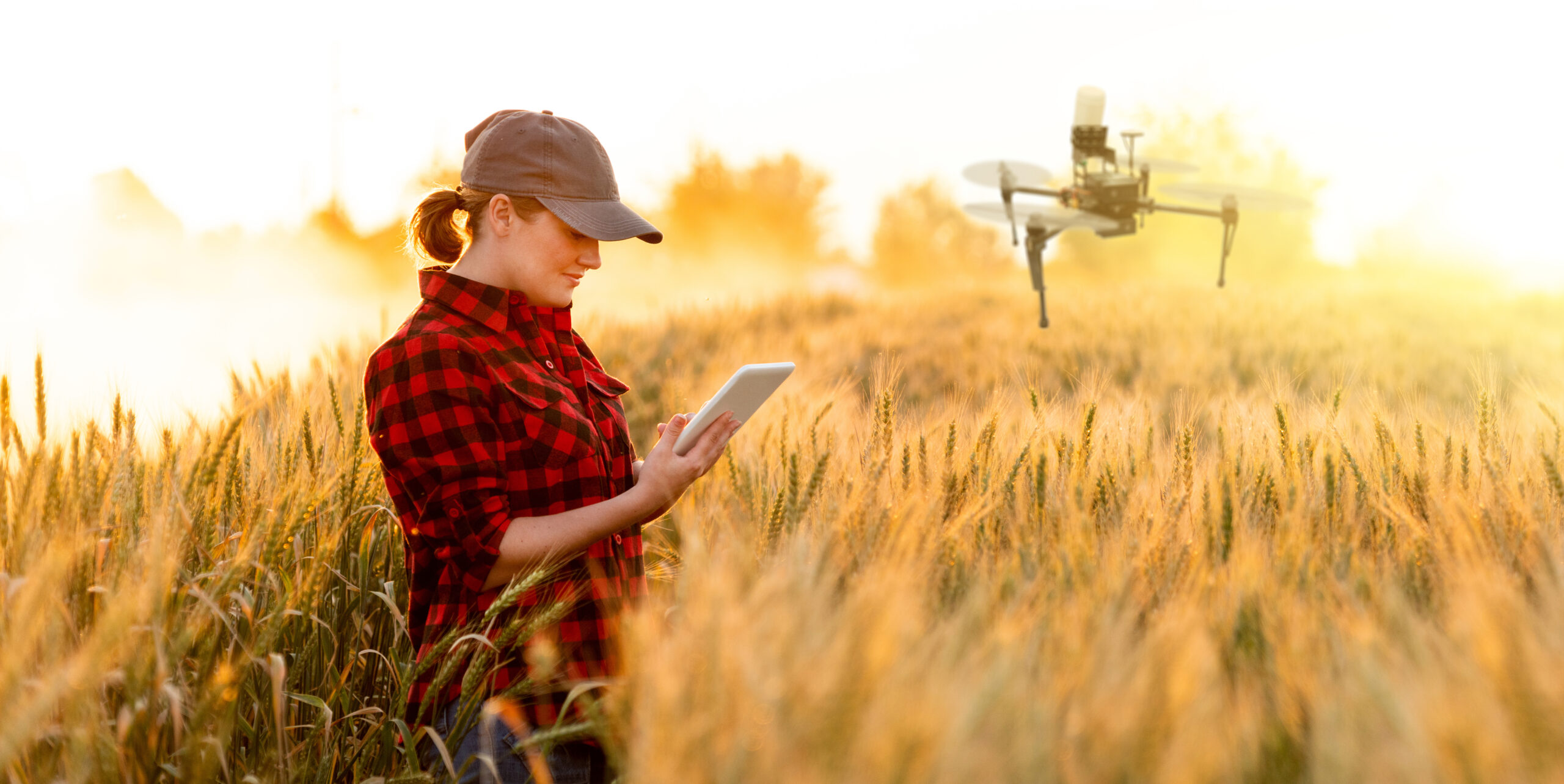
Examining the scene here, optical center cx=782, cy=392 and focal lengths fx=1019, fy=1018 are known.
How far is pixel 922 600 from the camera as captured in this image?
1386 millimetres

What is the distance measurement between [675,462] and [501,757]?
597 millimetres

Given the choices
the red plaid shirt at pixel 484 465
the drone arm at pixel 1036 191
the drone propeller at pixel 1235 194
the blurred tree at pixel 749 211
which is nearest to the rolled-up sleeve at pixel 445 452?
the red plaid shirt at pixel 484 465

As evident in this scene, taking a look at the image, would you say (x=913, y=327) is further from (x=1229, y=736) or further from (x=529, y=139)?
(x=1229, y=736)

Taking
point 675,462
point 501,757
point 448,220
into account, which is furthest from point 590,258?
point 501,757

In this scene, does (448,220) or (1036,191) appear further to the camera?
(1036,191)

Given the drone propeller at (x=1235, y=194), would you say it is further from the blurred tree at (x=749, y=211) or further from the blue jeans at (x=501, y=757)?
the blurred tree at (x=749, y=211)

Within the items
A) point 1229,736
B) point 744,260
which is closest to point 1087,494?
point 1229,736

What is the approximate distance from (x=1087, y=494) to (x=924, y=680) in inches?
39.2

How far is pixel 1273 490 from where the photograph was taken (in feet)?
6.70

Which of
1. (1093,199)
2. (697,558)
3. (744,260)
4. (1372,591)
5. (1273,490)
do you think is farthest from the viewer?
(744,260)

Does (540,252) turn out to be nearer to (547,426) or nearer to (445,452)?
(547,426)

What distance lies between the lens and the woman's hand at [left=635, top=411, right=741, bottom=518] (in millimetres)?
1878

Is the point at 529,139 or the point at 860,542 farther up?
the point at 529,139

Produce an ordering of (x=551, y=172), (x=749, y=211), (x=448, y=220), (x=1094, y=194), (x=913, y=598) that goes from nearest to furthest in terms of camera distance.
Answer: (x=913, y=598), (x=551, y=172), (x=448, y=220), (x=1094, y=194), (x=749, y=211)
